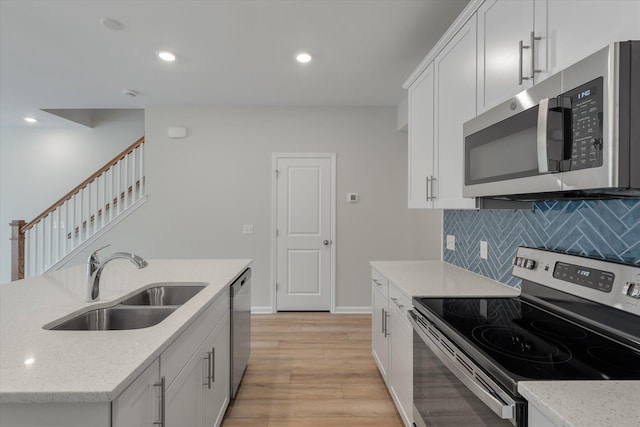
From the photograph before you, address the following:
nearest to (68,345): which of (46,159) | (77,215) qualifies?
(77,215)

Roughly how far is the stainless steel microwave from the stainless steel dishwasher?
1726 millimetres

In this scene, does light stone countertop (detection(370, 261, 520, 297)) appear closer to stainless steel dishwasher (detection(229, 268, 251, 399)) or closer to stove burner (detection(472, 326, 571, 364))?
stove burner (detection(472, 326, 571, 364))

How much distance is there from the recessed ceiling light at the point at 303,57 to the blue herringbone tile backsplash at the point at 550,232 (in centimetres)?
186

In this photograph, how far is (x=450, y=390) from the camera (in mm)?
1225

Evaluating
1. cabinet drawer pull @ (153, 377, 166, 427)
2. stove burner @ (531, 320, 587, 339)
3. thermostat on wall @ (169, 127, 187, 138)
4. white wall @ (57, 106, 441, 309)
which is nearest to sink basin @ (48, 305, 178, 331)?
cabinet drawer pull @ (153, 377, 166, 427)

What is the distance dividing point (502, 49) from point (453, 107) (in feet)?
1.58

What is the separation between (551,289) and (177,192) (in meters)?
4.13

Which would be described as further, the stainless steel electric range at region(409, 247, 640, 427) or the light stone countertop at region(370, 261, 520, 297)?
the light stone countertop at region(370, 261, 520, 297)

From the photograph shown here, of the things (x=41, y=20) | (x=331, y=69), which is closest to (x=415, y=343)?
(x=331, y=69)

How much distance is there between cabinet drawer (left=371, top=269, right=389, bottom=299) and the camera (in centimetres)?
232

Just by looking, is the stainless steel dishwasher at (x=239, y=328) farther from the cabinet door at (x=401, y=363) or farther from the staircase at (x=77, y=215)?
the staircase at (x=77, y=215)

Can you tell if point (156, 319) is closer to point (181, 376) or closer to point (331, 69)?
point (181, 376)

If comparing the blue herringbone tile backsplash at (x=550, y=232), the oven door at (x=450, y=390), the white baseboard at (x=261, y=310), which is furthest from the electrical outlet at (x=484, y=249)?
the white baseboard at (x=261, y=310)

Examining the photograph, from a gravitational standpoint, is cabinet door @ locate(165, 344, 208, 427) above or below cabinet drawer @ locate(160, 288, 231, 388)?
below
